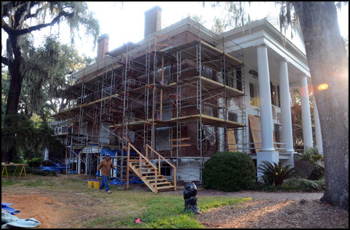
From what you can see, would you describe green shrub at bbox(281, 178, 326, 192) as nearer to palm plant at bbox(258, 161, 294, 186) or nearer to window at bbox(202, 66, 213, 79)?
palm plant at bbox(258, 161, 294, 186)

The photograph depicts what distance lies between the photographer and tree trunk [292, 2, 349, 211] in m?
5.42

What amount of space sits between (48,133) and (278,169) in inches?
568

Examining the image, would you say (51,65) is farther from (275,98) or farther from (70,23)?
(275,98)

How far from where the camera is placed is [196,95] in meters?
15.7

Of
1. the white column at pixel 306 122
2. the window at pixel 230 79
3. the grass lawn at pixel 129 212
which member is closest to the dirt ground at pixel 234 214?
the grass lawn at pixel 129 212

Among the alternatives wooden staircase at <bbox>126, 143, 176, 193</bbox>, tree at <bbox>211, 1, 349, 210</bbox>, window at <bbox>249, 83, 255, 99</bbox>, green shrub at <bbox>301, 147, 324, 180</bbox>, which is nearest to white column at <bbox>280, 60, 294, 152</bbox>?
green shrub at <bbox>301, 147, 324, 180</bbox>

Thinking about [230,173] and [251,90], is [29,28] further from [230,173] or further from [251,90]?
[251,90]

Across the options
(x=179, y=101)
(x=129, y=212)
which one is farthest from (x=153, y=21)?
(x=129, y=212)

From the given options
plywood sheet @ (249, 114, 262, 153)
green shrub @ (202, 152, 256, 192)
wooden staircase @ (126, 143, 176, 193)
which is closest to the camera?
wooden staircase @ (126, 143, 176, 193)

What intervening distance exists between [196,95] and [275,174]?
5959mm

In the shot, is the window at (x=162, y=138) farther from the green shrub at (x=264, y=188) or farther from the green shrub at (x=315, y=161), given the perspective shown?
the green shrub at (x=315, y=161)

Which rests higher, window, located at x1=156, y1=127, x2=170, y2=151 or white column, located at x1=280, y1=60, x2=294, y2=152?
white column, located at x1=280, y1=60, x2=294, y2=152

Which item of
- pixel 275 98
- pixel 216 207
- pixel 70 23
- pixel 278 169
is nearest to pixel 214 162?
pixel 278 169

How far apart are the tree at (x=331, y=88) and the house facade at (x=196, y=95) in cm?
772
